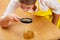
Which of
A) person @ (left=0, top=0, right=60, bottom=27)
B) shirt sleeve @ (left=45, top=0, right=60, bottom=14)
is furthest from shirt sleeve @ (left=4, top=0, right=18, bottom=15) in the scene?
shirt sleeve @ (left=45, top=0, right=60, bottom=14)

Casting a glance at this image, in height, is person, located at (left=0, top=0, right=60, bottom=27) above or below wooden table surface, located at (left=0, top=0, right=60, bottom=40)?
above

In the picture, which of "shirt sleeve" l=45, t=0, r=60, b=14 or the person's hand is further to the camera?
"shirt sleeve" l=45, t=0, r=60, b=14

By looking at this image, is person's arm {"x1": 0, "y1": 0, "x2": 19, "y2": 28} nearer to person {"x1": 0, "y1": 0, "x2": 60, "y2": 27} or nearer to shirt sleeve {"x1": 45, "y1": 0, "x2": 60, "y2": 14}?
person {"x1": 0, "y1": 0, "x2": 60, "y2": 27}

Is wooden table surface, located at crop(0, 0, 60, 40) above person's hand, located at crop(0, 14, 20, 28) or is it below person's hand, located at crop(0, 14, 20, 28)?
below

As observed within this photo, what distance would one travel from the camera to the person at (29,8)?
89cm

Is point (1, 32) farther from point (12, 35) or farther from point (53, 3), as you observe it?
point (53, 3)

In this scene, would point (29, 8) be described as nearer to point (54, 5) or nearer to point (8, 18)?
point (8, 18)

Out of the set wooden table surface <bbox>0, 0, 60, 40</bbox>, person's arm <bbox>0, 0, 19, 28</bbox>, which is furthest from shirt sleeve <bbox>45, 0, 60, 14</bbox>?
person's arm <bbox>0, 0, 19, 28</bbox>

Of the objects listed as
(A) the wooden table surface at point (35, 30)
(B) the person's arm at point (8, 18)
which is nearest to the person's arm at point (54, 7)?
(A) the wooden table surface at point (35, 30)

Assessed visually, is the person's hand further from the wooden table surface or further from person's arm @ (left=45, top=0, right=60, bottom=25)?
person's arm @ (left=45, top=0, right=60, bottom=25)

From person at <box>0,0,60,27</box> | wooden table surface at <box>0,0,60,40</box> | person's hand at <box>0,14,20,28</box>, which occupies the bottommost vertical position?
wooden table surface at <box>0,0,60,40</box>

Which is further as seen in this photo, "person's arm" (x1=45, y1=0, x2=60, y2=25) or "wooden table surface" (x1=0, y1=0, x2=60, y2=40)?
"person's arm" (x1=45, y1=0, x2=60, y2=25)

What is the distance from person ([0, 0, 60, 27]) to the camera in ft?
2.93

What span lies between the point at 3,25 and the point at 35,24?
0.19m
